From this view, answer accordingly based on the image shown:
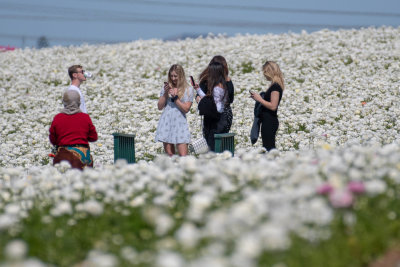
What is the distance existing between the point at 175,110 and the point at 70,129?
2005mm

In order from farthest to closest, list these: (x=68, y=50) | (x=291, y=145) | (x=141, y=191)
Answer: (x=68, y=50), (x=291, y=145), (x=141, y=191)

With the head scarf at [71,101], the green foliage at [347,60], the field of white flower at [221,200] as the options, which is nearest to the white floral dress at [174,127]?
the field of white flower at [221,200]

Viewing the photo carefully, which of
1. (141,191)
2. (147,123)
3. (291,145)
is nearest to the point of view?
(141,191)

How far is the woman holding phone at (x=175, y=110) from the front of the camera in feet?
35.0

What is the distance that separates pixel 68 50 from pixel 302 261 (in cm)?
2776

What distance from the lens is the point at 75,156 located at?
955 centimetres

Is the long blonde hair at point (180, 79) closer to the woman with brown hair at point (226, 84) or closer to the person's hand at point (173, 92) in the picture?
the person's hand at point (173, 92)

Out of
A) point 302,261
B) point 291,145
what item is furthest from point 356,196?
point 291,145

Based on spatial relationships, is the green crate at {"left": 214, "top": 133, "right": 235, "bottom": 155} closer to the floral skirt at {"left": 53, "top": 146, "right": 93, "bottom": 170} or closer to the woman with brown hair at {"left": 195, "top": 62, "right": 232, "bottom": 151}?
the woman with brown hair at {"left": 195, "top": 62, "right": 232, "bottom": 151}

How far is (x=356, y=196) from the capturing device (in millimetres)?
4980

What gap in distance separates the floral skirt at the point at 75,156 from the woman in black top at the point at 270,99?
2942mm

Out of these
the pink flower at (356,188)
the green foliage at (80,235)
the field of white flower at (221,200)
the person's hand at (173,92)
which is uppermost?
the person's hand at (173,92)

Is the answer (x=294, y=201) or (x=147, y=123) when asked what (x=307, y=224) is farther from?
(x=147, y=123)

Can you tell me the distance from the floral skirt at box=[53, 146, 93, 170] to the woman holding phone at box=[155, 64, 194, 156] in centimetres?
149
